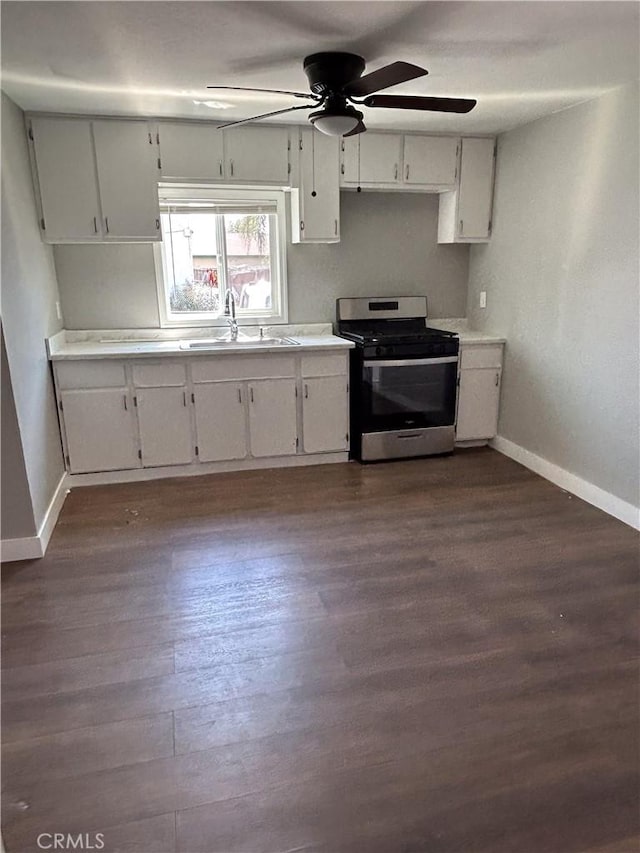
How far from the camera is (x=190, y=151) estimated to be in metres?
3.61

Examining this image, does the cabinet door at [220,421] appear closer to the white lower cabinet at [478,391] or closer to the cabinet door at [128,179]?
the cabinet door at [128,179]

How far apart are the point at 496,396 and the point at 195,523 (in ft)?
8.32

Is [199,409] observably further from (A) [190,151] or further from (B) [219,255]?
(A) [190,151]

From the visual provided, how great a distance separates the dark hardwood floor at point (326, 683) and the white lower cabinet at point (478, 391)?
1173 mm

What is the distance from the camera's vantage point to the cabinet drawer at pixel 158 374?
3.61 metres

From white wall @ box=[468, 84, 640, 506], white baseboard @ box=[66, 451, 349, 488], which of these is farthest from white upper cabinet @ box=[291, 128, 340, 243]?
white baseboard @ box=[66, 451, 349, 488]

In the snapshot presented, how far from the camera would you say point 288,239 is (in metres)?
4.21

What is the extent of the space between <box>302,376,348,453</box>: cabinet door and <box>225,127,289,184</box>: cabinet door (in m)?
1.45

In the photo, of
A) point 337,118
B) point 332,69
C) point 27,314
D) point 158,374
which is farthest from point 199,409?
point 332,69

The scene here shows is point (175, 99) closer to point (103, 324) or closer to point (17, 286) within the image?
point (17, 286)

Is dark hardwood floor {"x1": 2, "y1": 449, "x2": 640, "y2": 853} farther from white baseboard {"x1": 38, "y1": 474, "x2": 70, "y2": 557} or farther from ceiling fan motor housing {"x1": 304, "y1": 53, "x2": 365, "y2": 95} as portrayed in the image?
ceiling fan motor housing {"x1": 304, "y1": 53, "x2": 365, "y2": 95}

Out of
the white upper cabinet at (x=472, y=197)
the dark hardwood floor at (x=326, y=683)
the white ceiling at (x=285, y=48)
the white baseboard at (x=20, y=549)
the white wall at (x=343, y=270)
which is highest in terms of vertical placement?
the white ceiling at (x=285, y=48)

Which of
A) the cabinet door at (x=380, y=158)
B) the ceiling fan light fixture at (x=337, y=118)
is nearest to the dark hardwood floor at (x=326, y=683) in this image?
the ceiling fan light fixture at (x=337, y=118)

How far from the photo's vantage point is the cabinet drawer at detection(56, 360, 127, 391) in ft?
11.4
